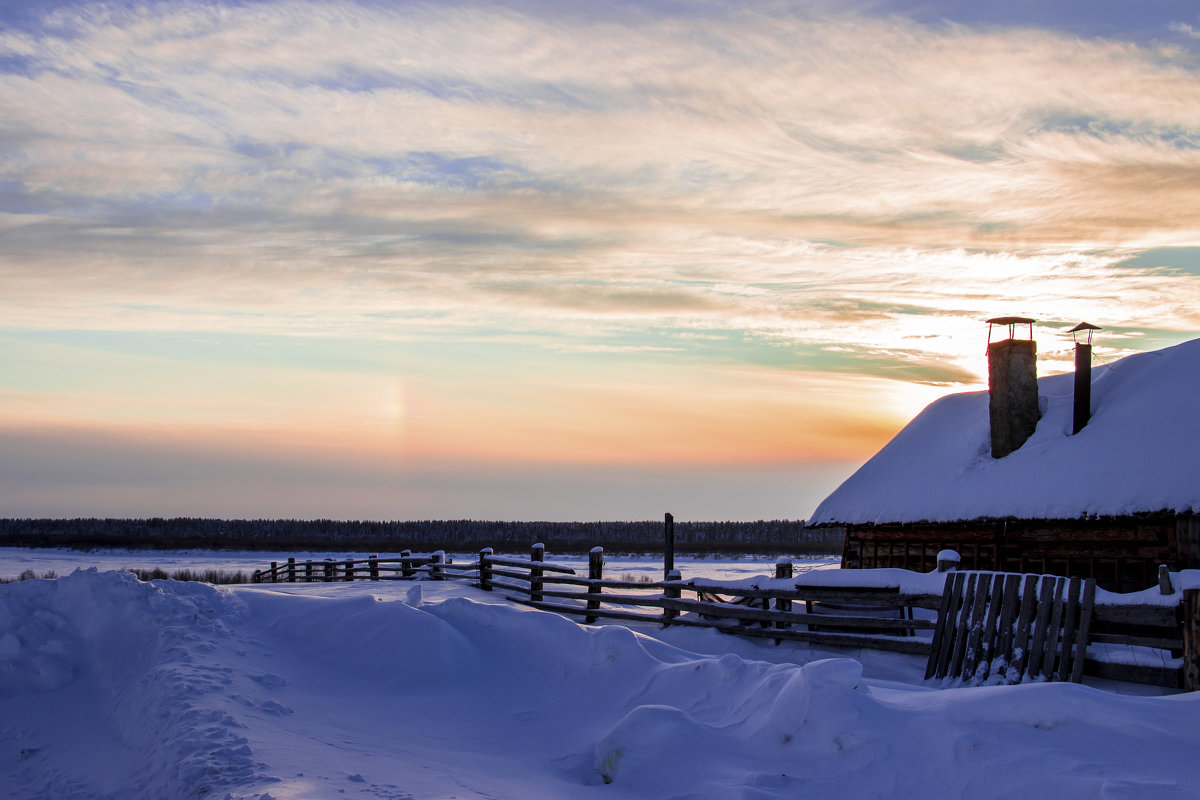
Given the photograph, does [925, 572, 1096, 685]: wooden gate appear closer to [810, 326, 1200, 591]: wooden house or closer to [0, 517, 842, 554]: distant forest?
[810, 326, 1200, 591]: wooden house

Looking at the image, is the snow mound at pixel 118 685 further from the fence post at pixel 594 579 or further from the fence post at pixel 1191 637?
the fence post at pixel 1191 637

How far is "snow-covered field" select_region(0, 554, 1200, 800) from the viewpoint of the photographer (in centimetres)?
592

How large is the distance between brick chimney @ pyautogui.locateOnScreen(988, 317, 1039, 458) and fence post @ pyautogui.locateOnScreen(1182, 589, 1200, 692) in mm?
10497

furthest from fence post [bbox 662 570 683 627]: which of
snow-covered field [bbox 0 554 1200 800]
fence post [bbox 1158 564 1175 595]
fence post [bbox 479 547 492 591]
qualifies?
fence post [bbox 1158 564 1175 595]

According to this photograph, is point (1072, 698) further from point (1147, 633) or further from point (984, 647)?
point (1147, 633)

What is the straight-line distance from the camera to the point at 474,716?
30.2ft

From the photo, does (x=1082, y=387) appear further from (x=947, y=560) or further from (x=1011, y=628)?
(x=1011, y=628)

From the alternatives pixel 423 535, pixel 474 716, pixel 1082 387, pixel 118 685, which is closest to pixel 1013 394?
pixel 1082 387

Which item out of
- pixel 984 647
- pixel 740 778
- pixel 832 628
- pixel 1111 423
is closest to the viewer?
pixel 740 778

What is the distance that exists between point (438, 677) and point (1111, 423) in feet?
44.2

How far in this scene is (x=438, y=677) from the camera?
33.3ft

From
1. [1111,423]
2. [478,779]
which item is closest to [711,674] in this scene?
[478,779]

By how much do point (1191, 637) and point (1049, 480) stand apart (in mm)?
8573

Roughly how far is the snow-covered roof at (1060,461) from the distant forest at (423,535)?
203ft
